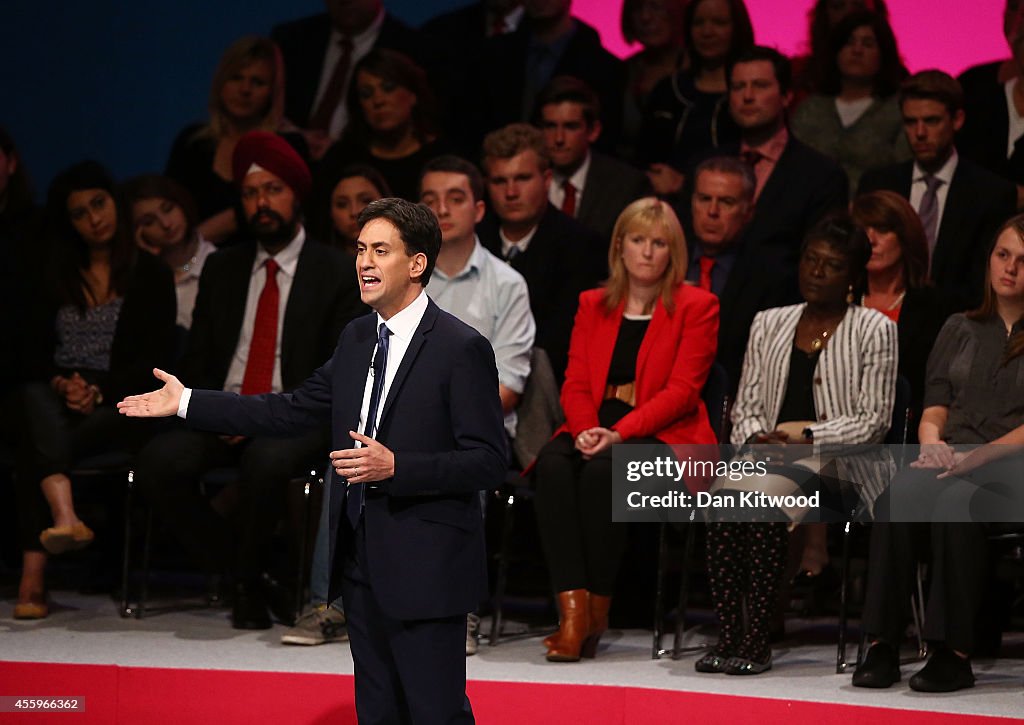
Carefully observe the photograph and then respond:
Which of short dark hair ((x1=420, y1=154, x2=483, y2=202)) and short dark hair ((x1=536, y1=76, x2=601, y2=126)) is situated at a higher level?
short dark hair ((x1=536, y1=76, x2=601, y2=126))

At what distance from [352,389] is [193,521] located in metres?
1.93

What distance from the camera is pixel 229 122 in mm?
5922

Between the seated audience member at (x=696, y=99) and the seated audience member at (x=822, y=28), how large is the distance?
24 cm

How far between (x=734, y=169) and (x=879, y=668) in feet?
6.00

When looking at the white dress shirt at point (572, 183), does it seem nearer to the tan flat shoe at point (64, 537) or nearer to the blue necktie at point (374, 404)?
the tan flat shoe at point (64, 537)

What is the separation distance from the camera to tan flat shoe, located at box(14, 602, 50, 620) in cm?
457

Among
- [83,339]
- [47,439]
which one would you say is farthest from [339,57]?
[47,439]

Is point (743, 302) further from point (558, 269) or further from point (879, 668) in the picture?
point (879, 668)

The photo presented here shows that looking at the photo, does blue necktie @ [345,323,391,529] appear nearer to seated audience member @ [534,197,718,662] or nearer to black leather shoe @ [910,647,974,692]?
seated audience member @ [534,197,718,662]

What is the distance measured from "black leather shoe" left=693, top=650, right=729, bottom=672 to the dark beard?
6.59 ft

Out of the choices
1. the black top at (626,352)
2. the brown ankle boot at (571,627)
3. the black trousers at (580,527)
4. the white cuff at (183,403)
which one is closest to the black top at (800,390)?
the black top at (626,352)

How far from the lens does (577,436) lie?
14.4 feet

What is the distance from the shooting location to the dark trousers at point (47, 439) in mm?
4668

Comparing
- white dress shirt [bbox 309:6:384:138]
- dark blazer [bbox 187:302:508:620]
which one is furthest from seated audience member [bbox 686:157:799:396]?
dark blazer [bbox 187:302:508:620]
